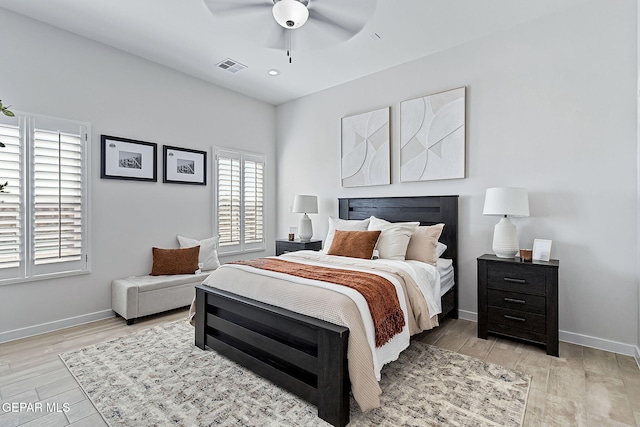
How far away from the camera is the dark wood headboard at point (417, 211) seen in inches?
142

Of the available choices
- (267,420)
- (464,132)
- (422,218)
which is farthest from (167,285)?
(464,132)

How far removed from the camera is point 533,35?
3.16 meters

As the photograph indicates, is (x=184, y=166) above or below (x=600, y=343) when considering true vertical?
above

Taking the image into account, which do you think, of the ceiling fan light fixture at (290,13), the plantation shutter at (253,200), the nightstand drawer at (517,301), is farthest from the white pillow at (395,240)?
the plantation shutter at (253,200)

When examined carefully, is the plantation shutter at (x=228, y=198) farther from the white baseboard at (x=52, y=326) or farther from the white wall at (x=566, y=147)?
the white wall at (x=566, y=147)

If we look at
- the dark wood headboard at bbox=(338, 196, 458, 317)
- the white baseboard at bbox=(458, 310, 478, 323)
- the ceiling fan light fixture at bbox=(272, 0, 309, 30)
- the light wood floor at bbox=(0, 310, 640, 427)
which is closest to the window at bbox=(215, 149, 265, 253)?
the dark wood headboard at bbox=(338, 196, 458, 317)

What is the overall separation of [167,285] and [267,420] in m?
2.35

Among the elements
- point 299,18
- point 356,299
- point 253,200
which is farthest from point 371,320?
point 253,200

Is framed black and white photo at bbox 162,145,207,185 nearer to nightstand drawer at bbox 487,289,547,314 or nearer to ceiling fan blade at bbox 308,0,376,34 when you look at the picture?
ceiling fan blade at bbox 308,0,376,34

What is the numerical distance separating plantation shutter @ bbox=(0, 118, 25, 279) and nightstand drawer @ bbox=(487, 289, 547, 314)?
443cm

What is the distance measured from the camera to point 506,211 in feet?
9.54

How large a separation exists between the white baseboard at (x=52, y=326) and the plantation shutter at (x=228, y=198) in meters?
1.67

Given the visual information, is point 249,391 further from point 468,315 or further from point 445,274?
point 468,315

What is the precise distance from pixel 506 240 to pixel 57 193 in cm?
442
